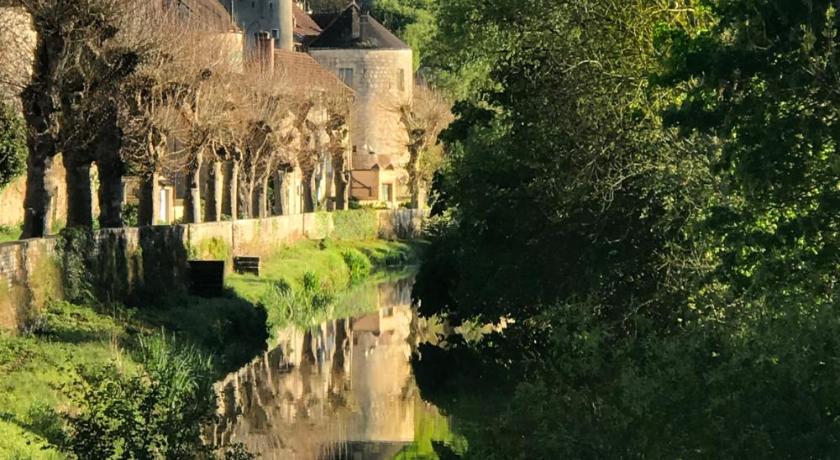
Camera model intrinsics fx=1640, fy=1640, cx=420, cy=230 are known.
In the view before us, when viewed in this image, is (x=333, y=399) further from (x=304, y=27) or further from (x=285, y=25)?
(x=304, y=27)

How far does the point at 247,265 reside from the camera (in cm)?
5050

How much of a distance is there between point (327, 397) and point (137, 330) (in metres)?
4.52

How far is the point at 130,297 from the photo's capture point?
37688 mm

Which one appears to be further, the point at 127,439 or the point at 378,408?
the point at 378,408

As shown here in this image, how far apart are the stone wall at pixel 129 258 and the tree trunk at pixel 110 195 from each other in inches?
49.9

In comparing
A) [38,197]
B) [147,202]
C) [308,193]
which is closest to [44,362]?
[38,197]

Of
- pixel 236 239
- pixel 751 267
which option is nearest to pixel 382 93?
pixel 236 239

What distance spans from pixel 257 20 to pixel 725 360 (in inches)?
3424

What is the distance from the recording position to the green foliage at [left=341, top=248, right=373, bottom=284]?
211 ft

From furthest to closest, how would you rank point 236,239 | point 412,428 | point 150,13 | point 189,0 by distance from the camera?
point 189,0, point 236,239, point 150,13, point 412,428

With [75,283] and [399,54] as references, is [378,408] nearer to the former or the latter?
[75,283]

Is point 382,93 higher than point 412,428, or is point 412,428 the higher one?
point 382,93

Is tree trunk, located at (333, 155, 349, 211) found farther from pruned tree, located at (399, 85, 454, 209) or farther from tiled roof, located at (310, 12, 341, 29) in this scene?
tiled roof, located at (310, 12, 341, 29)

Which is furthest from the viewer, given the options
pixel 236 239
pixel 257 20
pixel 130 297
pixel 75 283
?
pixel 257 20
